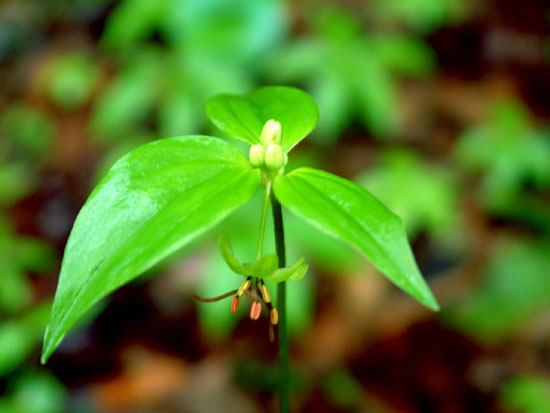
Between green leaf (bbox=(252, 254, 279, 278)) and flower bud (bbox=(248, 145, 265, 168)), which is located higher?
flower bud (bbox=(248, 145, 265, 168))

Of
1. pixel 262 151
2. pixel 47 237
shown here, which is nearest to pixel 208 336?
pixel 47 237

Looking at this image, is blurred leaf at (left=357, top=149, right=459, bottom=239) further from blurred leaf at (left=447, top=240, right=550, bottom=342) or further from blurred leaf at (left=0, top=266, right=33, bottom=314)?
blurred leaf at (left=0, top=266, right=33, bottom=314)

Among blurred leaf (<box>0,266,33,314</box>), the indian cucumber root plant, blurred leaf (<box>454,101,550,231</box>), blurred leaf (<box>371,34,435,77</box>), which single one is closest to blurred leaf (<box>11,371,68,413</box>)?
blurred leaf (<box>0,266,33,314</box>)

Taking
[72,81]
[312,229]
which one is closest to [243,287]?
[312,229]

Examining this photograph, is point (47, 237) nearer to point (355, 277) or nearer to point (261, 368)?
point (261, 368)

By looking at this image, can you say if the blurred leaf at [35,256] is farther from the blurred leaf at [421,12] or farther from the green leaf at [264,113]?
the blurred leaf at [421,12]

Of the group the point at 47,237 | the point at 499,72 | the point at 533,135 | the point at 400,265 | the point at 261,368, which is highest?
the point at 499,72

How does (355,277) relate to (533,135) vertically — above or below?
below

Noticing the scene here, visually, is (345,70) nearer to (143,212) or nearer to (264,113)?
(264,113)

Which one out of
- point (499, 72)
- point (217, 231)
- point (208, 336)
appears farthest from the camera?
point (499, 72)
